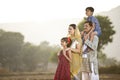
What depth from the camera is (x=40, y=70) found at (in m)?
11.8

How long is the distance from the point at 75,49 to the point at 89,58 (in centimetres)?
30

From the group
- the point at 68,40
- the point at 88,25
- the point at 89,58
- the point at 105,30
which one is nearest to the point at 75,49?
the point at 68,40

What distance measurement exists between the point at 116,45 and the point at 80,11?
1.83m

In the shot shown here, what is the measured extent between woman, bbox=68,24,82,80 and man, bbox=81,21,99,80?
107mm

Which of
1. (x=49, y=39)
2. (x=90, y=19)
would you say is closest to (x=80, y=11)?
(x=49, y=39)

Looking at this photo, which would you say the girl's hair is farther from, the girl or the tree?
the tree

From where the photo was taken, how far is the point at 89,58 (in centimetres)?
539

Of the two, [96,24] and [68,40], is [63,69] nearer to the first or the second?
[68,40]

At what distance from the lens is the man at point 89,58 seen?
5.36m

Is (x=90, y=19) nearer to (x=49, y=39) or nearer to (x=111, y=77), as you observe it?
(x=111, y=77)

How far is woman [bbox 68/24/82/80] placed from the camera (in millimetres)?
5523

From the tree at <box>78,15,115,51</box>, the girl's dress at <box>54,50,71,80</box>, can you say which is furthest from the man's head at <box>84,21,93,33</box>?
the tree at <box>78,15,115,51</box>

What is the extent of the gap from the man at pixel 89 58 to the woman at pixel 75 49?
107 mm

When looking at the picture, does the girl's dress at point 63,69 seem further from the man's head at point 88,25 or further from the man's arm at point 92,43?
the man's head at point 88,25
